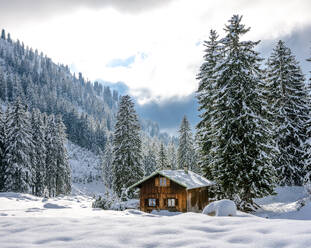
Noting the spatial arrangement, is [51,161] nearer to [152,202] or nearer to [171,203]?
[152,202]

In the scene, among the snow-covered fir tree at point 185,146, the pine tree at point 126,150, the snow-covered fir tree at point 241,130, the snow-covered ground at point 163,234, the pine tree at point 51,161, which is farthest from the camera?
the snow-covered fir tree at point 185,146

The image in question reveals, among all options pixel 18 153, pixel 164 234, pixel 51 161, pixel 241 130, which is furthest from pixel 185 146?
pixel 164 234

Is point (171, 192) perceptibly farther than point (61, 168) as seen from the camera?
No

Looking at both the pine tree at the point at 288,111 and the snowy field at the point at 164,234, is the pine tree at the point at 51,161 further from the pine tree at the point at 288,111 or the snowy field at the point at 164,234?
the snowy field at the point at 164,234

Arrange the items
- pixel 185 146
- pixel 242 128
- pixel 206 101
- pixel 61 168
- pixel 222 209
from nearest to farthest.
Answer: pixel 222 209, pixel 242 128, pixel 206 101, pixel 61 168, pixel 185 146

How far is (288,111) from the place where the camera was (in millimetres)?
29797

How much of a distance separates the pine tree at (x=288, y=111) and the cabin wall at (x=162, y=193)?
36.9ft

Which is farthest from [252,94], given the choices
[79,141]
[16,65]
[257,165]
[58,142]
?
[16,65]

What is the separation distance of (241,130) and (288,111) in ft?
41.9

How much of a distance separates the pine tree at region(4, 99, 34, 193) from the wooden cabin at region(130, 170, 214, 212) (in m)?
21.2

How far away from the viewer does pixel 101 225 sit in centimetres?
562

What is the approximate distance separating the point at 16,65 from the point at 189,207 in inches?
7632

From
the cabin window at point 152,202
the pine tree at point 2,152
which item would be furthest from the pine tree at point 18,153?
the cabin window at point 152,202

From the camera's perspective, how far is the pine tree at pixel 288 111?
28.2 metres
